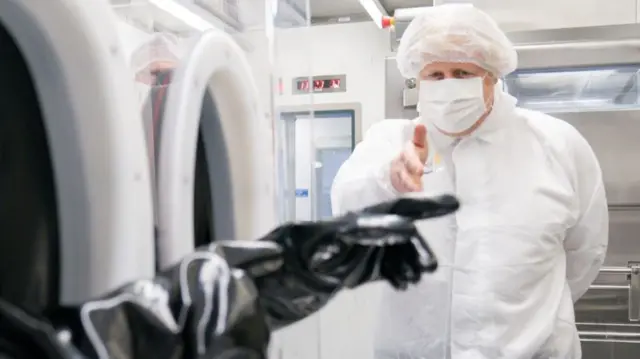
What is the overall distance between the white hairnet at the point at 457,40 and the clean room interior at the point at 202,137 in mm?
353

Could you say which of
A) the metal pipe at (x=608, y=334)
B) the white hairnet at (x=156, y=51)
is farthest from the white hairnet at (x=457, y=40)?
the metal pipe at (x=608, y=334)

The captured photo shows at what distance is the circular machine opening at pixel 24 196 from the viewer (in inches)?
21.9

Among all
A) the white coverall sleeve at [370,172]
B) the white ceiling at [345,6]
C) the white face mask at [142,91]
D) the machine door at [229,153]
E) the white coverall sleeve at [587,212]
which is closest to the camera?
the white face mask at [142,91]


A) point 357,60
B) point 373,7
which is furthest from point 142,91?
point 357,60

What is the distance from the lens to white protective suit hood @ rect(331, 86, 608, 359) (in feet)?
4.23

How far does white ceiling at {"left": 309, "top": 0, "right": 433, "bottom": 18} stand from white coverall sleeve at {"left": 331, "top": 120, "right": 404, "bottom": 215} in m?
2.31

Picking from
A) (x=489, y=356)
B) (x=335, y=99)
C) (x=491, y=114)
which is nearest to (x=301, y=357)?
(x=489, y=356)

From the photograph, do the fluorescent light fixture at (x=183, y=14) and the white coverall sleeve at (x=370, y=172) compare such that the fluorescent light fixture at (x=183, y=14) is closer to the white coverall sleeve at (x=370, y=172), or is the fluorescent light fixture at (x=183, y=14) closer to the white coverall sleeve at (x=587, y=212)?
the white coverall sleeve at (x=370, y=172)

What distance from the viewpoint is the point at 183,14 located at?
771 mm

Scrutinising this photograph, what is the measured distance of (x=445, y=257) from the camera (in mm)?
1345

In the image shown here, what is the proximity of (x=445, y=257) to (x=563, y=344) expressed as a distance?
27 centimetres

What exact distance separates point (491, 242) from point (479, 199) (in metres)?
0.09

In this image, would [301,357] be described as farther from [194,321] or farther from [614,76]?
[614,76]

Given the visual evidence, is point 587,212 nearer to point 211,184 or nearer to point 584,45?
point 584,45
